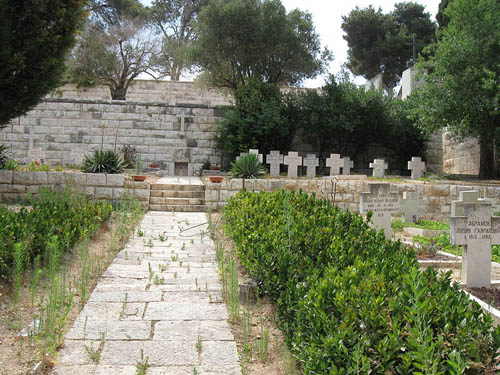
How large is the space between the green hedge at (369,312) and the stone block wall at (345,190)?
19.8ft

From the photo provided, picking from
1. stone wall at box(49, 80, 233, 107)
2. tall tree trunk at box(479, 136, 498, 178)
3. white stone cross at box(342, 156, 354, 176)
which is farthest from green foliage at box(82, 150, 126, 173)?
stone wall at box(49, 80, 233, 107)

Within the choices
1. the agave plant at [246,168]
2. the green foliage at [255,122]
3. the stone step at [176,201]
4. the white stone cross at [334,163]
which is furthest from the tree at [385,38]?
the stone step at [176,201]

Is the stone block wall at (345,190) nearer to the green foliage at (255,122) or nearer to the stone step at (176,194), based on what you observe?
the stone step at (176,194)

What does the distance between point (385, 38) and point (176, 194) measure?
2462 centimetres

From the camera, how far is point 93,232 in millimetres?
6180

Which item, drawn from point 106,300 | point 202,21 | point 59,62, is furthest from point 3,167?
point 202,21

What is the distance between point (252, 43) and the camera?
Answer: 1730 centimetres

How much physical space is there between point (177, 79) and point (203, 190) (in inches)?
642

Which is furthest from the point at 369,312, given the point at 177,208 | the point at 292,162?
the point at 292,162

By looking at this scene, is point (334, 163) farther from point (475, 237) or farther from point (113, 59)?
point (113, 59)

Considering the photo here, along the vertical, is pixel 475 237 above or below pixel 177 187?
below

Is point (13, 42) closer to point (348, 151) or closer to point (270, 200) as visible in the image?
point (270, 200)

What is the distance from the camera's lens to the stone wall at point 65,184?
9586mm

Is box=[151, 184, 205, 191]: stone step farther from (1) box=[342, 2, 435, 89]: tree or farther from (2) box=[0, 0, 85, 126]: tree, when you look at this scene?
(1) box=[342, 2, 435, 89]: tree
